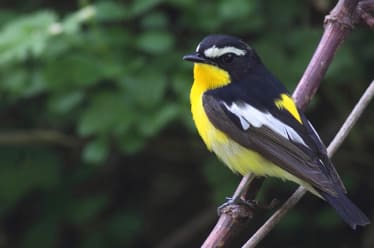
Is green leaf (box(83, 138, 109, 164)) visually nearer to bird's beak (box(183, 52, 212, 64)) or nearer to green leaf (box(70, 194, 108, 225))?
green leaf (box(70, 194, 108, 225))

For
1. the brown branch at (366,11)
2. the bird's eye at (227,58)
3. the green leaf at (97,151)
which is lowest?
the green leaf at (97,151)

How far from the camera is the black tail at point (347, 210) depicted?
3.23 meters

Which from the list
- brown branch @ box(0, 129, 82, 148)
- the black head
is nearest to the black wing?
the black head

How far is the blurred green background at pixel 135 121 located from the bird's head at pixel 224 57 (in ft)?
2.16

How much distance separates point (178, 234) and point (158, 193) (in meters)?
0.40

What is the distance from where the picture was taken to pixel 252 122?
378 centimetres

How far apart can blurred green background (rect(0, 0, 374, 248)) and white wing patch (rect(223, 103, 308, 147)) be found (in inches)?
34.5

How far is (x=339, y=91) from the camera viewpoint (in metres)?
5.27

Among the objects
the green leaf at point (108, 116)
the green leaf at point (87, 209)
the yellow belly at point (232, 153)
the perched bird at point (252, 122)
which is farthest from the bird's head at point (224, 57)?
the green leaf at point (87, 209)

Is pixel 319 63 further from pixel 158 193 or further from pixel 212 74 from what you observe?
pixel 158 193

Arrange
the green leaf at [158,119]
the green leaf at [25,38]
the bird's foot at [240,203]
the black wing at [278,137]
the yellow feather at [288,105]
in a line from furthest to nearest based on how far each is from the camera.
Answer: the green leaf at [158,119], the green leaf at [25,38], the yellow feather at [288,105], the black wing at [278,137], the bird's foot at [240,203]

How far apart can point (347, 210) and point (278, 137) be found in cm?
52

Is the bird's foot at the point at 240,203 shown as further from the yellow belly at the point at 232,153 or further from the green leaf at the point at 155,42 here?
the green leaf at the point at 155,42

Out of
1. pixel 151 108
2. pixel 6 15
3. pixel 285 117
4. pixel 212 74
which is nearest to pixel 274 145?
pixel 285 117
